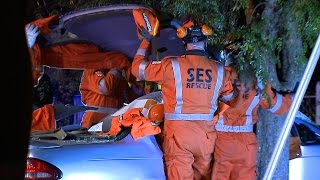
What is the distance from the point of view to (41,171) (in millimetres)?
4102

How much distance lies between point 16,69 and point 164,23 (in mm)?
3696

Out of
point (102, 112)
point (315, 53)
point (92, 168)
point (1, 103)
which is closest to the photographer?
point (1, 103)

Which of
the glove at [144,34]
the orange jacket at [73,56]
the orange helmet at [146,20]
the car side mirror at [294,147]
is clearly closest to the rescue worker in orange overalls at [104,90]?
the orange jacket at [73,56]

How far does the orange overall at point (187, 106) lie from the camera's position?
4809 millimetres

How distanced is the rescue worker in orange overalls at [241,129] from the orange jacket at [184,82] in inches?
17.3

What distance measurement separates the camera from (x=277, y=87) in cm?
573

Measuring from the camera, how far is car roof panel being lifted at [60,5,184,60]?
5.18m

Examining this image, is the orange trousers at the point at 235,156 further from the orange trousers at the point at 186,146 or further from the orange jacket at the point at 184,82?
the orange jacket at the point at 184,82

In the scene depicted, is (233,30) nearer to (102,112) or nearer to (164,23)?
(164,23)

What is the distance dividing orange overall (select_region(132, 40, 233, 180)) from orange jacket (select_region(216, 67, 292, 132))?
1.33ft

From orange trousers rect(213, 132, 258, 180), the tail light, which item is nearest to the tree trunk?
orange trousers rect(213, 132, 258, 180)

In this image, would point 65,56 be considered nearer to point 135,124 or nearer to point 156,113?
point 156,113

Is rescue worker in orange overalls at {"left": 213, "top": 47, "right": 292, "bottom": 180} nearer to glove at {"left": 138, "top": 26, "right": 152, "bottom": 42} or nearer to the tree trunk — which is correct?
the tree trunk

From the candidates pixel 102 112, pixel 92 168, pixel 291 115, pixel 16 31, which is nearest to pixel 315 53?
pixel 291 115
